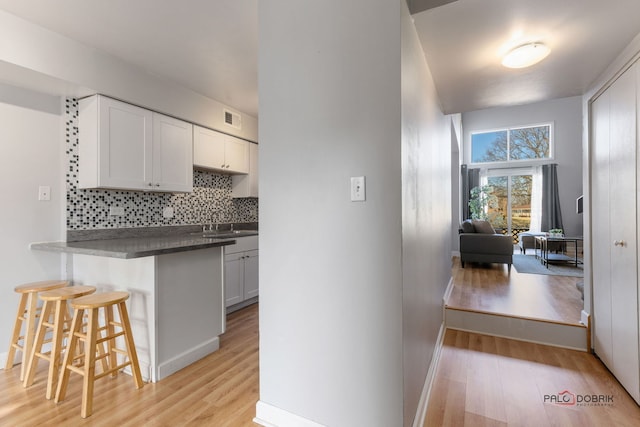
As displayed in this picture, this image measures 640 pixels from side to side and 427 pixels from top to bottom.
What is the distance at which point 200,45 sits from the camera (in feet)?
7.90

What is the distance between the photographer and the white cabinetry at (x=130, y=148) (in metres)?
2.52

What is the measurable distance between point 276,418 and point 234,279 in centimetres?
194

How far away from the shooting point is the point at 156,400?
1820 mm

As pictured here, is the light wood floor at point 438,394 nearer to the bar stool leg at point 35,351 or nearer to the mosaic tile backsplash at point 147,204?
the bar stool leg at point 35,351

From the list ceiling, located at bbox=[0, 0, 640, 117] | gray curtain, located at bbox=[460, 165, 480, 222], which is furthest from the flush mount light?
gray curtain, located at bbox=[460, 165, 480, 222]

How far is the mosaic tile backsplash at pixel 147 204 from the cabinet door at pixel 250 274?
0.82m

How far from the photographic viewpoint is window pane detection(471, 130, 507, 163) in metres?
8.08

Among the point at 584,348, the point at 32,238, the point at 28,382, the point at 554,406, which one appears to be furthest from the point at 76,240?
the point at 584,348

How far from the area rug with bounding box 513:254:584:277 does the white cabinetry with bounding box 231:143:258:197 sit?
4.50 meters

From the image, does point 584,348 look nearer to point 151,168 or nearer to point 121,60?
point 151,168

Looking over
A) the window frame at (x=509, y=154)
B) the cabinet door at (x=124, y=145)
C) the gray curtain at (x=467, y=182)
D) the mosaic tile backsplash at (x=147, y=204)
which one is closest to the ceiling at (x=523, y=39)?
the cabinet door at (x=124, y=145)

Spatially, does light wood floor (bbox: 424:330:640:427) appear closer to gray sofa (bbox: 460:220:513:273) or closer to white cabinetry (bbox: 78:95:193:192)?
gray sofa (bbox: 460:220:513:273)

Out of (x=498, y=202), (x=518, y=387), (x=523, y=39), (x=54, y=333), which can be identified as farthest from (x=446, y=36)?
(x=498, y=202)

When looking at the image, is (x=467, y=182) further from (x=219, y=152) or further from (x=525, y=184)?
(x=219, y=152)
